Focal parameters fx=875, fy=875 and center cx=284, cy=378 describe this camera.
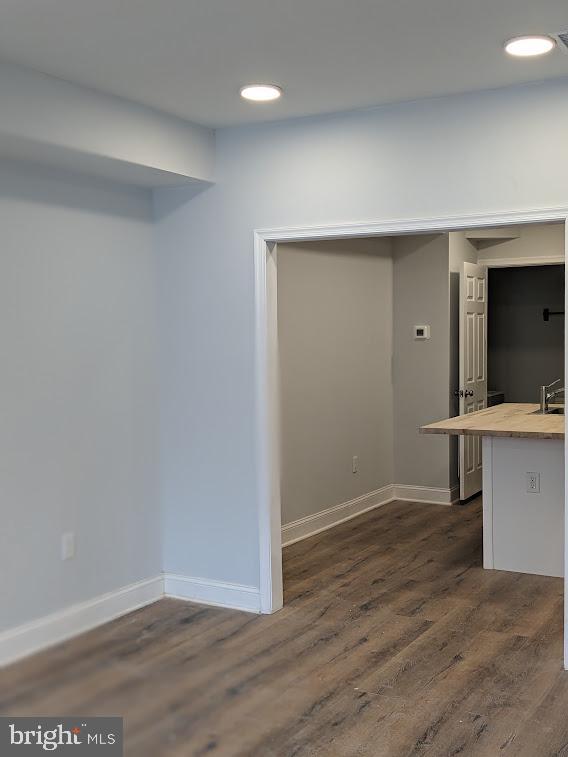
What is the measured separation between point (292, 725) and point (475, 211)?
2233 mm

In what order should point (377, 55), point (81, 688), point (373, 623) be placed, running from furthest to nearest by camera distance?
point (373, 623)
point (377, 55)
point (81, 688)

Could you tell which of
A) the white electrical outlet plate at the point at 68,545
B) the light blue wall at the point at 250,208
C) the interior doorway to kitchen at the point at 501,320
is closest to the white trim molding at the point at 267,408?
the light blue wall at the point at 250,208

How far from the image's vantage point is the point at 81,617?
4.09 meters

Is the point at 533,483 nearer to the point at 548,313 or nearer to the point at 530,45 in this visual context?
the point at 530,45

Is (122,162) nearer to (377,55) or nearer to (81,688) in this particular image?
(377,55)

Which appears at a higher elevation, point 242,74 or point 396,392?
point 242,74

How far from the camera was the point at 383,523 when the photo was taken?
20.9 feet

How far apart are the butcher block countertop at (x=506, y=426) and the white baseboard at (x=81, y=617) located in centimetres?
179

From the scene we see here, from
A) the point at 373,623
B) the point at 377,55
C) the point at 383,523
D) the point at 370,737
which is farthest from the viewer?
the point at 383,523

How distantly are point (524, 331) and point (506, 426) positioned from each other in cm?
381

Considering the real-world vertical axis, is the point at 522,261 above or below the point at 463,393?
above

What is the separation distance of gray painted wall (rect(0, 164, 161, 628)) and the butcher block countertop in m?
1.70

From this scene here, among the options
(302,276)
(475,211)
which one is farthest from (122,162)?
(302,276)

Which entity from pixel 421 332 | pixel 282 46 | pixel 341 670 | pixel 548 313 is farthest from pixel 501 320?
pixel 282 46
